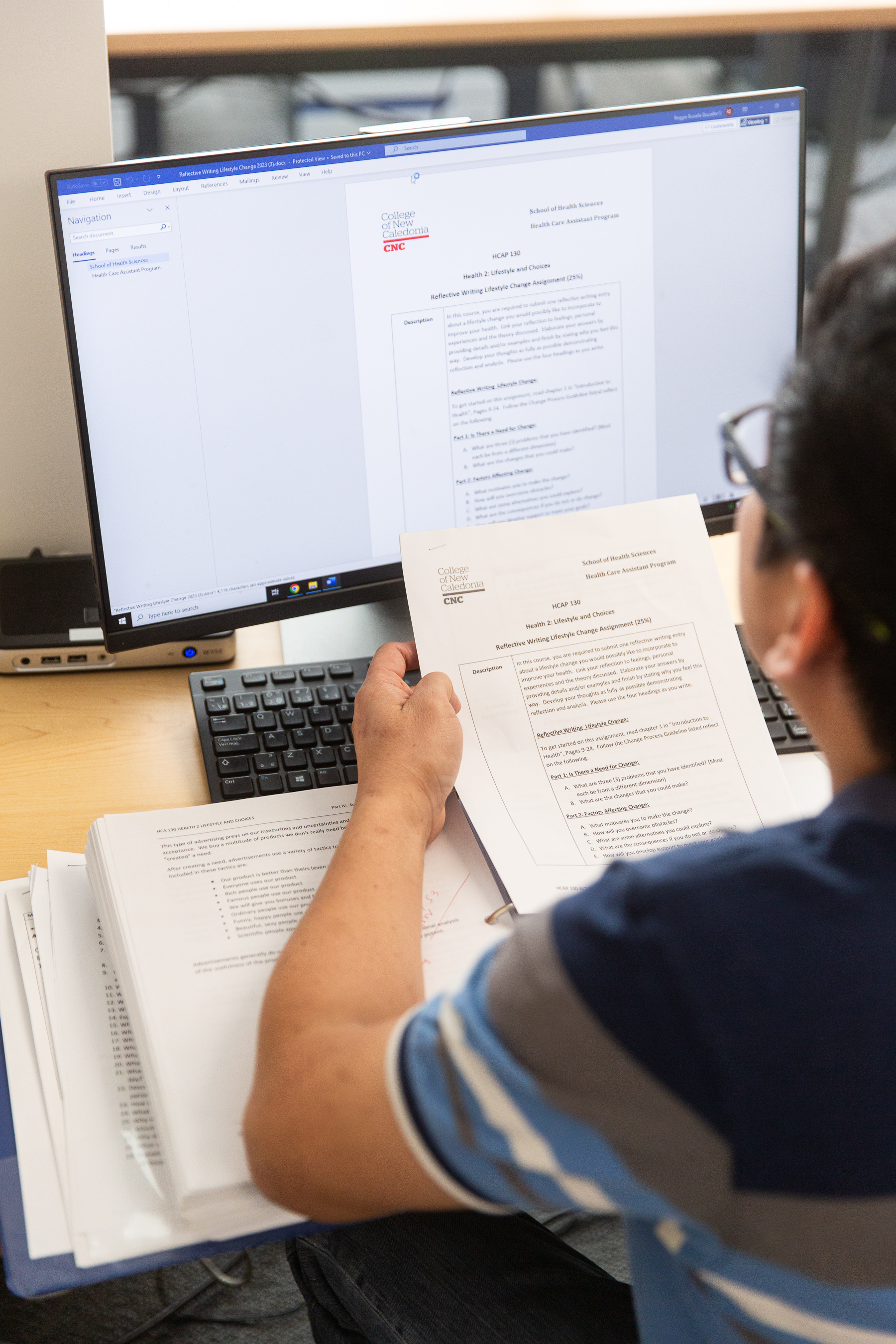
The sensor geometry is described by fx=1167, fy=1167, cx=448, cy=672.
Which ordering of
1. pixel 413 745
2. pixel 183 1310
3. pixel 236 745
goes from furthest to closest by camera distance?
pixel 183 1310, pixel 236 745, pixel 413 745

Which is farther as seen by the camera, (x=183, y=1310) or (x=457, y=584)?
(x=183, y=1310)

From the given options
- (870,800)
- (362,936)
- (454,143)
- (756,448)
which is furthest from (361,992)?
(454,143)

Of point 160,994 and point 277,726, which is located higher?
point 277,726

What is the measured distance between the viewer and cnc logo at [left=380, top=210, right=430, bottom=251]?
2.98 ft

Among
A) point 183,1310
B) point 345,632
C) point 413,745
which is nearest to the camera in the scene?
point 413,745

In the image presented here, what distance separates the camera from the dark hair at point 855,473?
45 centimetres

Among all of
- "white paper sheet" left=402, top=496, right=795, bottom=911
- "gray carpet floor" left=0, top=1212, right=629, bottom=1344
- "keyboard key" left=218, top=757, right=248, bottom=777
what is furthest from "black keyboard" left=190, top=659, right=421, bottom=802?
"gray carpet floor" left=0, top=1212, right=629, bottom=1344

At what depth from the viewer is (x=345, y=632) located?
1.12 metres

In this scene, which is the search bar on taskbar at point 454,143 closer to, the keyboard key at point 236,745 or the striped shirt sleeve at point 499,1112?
the keyboard key at point 236,745

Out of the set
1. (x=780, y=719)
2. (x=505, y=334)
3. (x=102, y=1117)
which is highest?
(x=505, y=334)

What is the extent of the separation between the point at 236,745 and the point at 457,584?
0.70 feet

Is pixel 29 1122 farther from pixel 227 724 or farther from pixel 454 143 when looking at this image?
pixel 454 143

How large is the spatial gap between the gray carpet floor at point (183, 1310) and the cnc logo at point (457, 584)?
0.87m

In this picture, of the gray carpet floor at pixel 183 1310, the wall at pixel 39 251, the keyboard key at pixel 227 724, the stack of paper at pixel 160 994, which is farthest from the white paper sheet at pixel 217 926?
the gray carpet floor at pixel 183 1310
